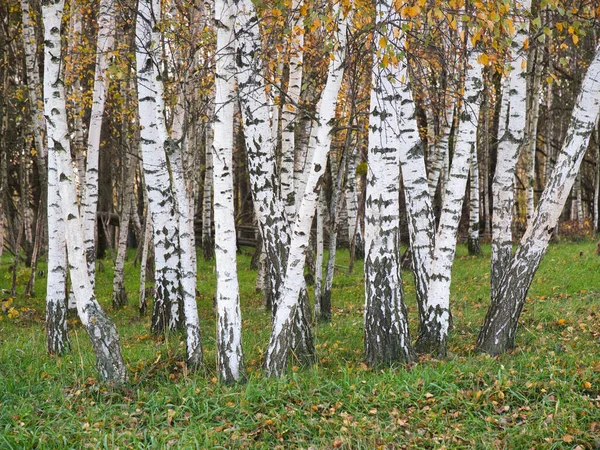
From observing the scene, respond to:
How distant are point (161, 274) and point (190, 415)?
178 inches

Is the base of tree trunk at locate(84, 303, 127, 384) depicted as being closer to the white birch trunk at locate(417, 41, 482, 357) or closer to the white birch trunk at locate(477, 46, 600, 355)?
the white birch trunk at locate(417, 41, 482, 357)

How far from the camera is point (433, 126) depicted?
56.5ft

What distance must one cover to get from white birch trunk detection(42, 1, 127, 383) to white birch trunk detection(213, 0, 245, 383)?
3.87ft

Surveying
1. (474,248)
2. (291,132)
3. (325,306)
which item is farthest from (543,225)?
(474,248)

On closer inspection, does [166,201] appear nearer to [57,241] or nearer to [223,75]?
[57,241]

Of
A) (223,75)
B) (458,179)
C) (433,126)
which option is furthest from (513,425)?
(433,126)

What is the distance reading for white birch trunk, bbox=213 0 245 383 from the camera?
19.4 ft

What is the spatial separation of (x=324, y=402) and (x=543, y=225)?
10.5 ft

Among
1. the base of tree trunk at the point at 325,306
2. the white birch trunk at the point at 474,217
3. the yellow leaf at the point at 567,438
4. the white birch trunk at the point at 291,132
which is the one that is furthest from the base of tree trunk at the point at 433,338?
the white birch trunk at the point at 474,217

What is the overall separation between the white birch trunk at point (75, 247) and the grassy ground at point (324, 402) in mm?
301

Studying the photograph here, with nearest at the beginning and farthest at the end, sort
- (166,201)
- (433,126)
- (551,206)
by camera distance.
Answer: (551,206) → (166,201) → (433,126)

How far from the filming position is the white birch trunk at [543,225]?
251 inches

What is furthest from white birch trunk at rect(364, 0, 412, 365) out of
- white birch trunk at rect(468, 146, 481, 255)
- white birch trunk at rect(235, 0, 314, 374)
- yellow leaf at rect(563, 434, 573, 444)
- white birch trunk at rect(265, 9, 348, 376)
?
white birch trunk at rect(468, 146, 481, 255)

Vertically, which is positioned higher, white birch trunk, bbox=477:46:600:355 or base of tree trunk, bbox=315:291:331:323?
white birch trunk, bbox=477:46:600:355
